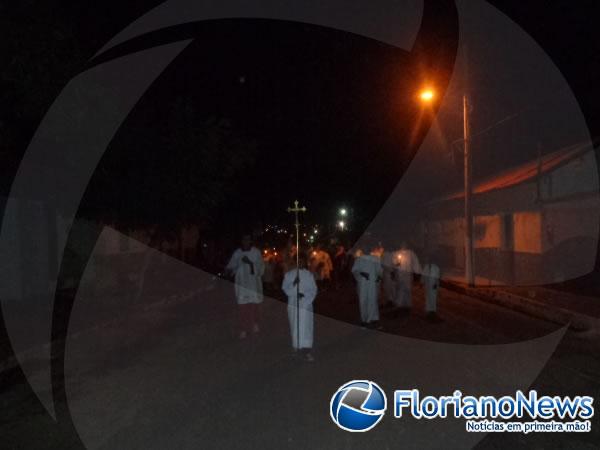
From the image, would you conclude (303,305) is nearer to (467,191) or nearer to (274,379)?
(274,379)

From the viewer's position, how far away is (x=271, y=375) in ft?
26.9

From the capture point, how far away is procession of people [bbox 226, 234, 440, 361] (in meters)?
9.42

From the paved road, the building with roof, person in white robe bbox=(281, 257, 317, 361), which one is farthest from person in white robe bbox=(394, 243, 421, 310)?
person in white robe bbox=(281, 257, 317, 361)

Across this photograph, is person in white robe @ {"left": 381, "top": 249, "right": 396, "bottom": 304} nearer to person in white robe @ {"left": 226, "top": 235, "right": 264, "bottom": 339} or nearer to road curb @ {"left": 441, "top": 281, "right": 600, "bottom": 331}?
road curb @ {"left": 441, "top": 281, "right": 600, "bottom": 331}

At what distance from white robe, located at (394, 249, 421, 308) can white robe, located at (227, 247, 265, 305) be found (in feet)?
12.5

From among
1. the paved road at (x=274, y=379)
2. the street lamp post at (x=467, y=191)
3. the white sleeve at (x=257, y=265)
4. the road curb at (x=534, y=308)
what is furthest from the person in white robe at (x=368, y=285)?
the street lamp post at (x=467, y=191)

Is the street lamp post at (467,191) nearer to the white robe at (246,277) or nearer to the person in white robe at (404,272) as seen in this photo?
the person in white robe at (404,272)

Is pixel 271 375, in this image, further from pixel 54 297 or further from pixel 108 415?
pixel 54 297

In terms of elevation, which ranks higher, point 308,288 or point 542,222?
point 542,222

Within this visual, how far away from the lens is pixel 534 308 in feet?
49.1

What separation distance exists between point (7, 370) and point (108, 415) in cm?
350

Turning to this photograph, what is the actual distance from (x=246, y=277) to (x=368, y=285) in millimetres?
2205

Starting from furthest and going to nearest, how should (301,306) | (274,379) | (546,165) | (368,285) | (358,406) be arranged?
(546,165) < (368,285) < (301,306) < (274,379) < (358,406)

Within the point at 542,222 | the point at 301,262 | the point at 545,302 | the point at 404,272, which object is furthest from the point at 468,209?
the point at 301,262
